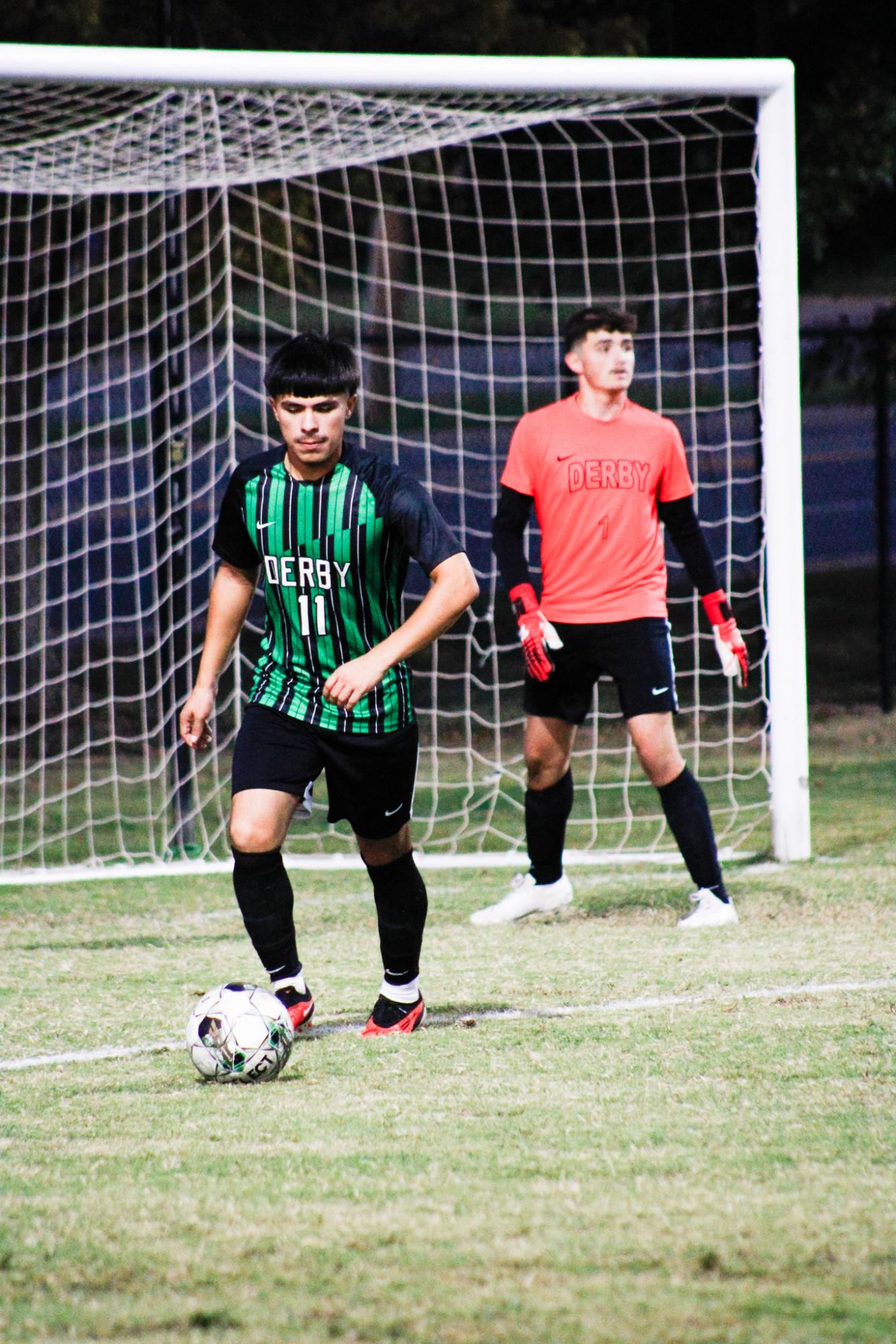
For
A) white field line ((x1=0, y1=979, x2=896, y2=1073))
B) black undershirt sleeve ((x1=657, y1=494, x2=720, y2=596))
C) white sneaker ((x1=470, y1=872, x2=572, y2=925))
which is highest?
black undershirt sleeve ((x1=657, y1=494, x2=720, y2=596))

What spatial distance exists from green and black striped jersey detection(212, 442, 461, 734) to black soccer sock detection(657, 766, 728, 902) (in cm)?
189

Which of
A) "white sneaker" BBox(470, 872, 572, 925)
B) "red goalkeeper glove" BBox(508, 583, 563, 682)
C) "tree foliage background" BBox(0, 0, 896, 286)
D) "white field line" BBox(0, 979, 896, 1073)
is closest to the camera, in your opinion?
"white field line" BBox(0, 979, 896, 1073)

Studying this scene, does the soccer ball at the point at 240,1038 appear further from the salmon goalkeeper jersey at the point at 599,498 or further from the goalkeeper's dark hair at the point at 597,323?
the goalkeeper's dark hair at the point at 597,323

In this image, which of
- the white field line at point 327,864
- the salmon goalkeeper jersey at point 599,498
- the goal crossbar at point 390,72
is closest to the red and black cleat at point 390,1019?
the salmon goalkeeper jersey at point 599,498

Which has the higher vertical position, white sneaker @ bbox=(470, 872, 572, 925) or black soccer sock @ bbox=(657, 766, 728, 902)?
black soccer sock @ bbox=(657, 766, 728, 902)

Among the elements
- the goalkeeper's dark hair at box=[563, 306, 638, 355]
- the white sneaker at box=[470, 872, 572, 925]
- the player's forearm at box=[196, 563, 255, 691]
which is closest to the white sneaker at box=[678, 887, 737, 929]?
the white sneaker at box=[470, 872, 572, 925]

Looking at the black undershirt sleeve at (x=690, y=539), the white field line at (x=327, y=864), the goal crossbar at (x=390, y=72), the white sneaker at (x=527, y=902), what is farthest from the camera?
the white field line at (x=327, y=864)

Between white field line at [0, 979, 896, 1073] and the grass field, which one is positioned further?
white field line at [0, 979, 896, 1073]

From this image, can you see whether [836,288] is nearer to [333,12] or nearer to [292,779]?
[333,12]

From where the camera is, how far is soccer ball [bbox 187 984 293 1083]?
3902 mm

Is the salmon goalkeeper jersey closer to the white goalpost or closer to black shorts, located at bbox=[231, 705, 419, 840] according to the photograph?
the white goalpost

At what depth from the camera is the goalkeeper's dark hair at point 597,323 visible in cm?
584

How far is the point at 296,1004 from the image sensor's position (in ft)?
14.5

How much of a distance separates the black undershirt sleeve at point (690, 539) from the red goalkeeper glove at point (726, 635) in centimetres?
5
